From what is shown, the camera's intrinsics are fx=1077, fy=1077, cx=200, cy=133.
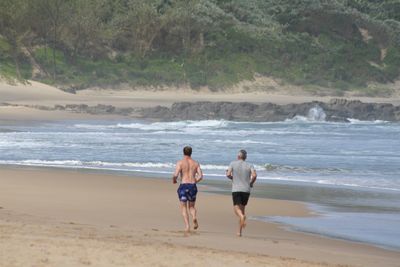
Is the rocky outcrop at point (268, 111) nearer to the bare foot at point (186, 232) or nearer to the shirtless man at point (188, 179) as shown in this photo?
the shirtless man at point (188, 179)

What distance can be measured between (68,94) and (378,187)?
32941mm

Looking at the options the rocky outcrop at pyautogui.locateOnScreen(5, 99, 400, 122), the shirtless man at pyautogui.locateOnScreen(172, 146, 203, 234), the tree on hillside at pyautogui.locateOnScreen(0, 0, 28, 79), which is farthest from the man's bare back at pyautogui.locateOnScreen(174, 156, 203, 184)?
the tree on hillside at pyautogui.locateOnScreen(0, 0, 28, 79)

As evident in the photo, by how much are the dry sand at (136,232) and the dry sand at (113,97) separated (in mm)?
22770

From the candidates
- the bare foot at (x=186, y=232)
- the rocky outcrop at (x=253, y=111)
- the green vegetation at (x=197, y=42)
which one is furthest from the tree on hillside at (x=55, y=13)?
the bare foot at (x=186, y=232)

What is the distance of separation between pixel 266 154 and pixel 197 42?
41.9 meters

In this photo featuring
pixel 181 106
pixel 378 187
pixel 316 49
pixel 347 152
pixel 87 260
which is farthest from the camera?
pixel 316 49

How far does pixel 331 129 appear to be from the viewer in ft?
141

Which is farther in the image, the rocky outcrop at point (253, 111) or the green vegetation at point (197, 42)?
the green vegetation at point (197, 42)

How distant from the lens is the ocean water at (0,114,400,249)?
1708 cm

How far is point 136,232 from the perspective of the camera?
12.3 metres

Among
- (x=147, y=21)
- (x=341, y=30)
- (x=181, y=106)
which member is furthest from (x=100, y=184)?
(x=341, y=30)

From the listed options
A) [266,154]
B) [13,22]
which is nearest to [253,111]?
[13,22]

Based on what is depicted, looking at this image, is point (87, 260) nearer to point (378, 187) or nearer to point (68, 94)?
point (378, 187)

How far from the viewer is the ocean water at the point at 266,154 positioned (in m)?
17.1
